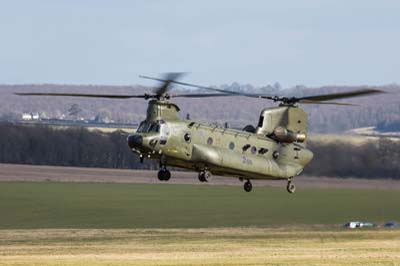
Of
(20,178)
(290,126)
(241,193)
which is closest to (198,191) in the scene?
(241,193)

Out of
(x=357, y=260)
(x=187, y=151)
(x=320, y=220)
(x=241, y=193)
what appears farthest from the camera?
(x=241, y=193)

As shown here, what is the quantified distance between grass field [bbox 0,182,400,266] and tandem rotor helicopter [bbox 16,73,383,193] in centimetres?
492

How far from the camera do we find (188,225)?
10356cm

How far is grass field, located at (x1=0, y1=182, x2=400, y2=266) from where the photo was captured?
64750 millimetres

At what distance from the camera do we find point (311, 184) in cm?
13388

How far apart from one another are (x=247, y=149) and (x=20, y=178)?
86893 mm

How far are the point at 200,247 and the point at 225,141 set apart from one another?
68.2 ft

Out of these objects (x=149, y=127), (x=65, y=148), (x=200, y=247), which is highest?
(x=65, y=148)

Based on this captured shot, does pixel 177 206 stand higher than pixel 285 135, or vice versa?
pixel 177 206

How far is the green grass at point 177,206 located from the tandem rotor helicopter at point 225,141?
4573 centimetres

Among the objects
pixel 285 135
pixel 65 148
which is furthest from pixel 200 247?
pixel 65 148

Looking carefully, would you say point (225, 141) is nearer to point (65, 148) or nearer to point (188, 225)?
point (188, 225)

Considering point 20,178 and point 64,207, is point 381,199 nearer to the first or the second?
point 64,207

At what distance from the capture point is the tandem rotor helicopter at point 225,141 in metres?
52.0
